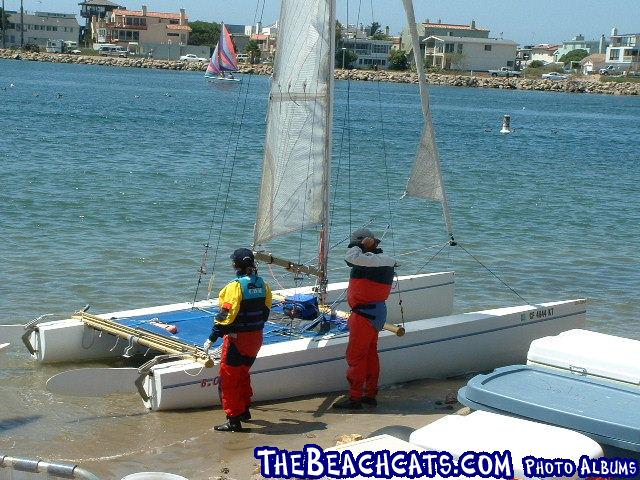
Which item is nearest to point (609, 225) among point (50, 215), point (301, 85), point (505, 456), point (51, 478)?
point (50, 215)

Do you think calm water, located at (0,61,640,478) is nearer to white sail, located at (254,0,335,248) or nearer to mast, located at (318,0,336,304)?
white sail, located at (254,0,335,248)

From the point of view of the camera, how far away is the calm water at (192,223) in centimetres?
962

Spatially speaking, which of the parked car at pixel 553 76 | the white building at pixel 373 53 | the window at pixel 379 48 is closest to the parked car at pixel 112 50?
the white building at pixel 373 53

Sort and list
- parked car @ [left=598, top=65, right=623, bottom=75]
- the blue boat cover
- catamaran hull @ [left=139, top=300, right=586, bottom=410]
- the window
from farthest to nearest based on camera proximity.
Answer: parked car @ [left=598, top=65, right=623, bottom=75] < the window < catamaran hull @ [left=139, top=300, right=586, bottom=410] < the blue boat cover

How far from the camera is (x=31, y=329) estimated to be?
10.9 meters

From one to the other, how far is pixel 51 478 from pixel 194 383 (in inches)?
158

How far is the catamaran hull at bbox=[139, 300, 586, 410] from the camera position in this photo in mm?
9531

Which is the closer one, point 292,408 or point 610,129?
point 292,408

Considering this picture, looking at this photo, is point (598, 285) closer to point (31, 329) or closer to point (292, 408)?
point (292, 408)

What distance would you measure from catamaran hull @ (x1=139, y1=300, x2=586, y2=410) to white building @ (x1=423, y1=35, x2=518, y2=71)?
411 ft

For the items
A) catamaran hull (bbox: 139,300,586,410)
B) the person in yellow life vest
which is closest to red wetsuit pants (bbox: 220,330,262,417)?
the person in yellow life vest

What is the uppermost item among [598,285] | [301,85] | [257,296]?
[301,85]

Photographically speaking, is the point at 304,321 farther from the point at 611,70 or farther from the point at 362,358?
the point at 611,70

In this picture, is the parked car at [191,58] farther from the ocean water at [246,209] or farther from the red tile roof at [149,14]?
the ocean water at [246,209]
